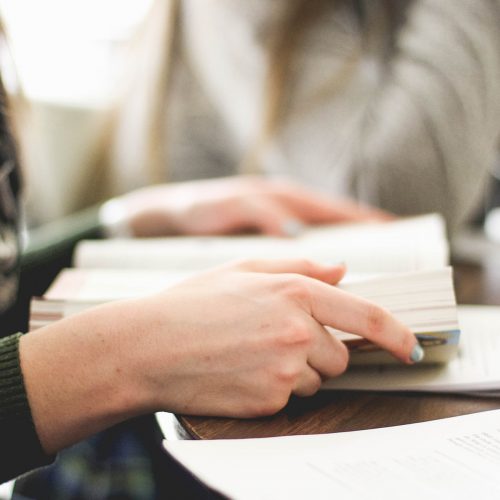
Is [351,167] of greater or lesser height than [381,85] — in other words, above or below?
below

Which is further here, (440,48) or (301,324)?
(440,48)

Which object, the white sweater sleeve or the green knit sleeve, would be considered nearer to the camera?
the green knit sleeve

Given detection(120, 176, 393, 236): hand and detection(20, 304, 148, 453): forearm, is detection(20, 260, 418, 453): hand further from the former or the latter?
Answer: detection(120, 176, 393, 236): hand

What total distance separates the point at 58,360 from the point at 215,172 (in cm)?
122

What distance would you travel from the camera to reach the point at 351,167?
1320 millimetres

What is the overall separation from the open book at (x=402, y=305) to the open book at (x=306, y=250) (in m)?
0.15

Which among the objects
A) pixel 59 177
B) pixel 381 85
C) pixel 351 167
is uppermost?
pixel 381 85

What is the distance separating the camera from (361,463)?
39 centimetres

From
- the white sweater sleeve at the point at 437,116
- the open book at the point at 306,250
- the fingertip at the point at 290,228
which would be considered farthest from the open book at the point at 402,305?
the white sweater sleeve at the point at 437,116

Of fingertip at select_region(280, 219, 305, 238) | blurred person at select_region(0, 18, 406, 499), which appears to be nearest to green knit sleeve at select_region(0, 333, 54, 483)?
blurred person at select_region(0, 18, 406, 499)

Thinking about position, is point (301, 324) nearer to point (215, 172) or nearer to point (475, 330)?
point (475, 330)

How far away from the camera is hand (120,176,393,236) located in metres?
0.98

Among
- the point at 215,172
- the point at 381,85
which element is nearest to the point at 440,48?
the point at 381,85

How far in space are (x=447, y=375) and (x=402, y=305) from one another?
0.07 meters
